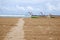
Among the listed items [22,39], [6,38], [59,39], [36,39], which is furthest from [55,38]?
[6,38]

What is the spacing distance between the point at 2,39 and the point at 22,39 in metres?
0.73

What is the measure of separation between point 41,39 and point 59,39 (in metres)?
0.65

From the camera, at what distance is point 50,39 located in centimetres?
707

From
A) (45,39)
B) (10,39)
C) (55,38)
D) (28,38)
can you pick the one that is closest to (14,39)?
(10,39)

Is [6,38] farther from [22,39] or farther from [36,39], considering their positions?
[36,39]

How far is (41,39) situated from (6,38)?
51.2 inches

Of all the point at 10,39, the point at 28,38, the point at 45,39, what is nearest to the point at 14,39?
the point at 10,39

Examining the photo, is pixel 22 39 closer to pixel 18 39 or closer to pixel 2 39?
pixel 18 39

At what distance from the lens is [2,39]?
7.11m

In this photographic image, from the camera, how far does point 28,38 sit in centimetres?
732

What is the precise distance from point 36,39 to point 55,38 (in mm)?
745

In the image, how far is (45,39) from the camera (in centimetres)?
704

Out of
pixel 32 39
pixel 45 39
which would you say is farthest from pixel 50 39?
pixel 32 39

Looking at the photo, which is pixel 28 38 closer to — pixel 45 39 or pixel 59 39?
pixel 45 39
